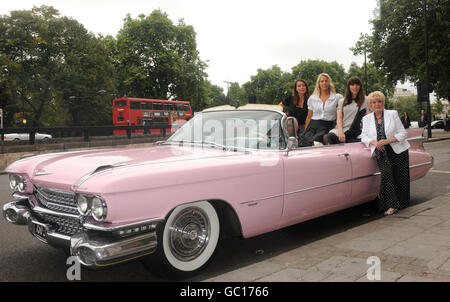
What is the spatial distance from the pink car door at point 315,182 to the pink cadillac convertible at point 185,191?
0.01 metres

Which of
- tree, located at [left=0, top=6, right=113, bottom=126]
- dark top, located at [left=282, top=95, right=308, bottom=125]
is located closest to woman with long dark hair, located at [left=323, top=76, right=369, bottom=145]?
dark top, located at [left=282, top=95, right=308, bottom=125]

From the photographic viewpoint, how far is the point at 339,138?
214 inches

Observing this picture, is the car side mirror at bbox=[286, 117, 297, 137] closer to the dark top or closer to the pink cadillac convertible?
the pink cadillac convertible

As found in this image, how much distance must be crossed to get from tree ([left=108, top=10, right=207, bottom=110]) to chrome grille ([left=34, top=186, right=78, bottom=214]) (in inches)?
1660

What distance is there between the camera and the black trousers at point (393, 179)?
5414 millimetres

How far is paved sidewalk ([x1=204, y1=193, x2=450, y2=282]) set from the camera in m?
3.11

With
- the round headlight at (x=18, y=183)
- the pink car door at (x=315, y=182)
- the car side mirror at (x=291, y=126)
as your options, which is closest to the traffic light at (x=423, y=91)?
the pink car door at (x=315, y=182)

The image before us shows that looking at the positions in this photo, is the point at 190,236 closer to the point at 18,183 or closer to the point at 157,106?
the point at 18,183

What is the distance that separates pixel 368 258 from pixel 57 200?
2.56 metres

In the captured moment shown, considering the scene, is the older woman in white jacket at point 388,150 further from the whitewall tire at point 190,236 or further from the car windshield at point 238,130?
the whitewall tire at point 190,236

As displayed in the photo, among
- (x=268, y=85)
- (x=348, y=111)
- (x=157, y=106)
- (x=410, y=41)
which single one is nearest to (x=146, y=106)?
(x=157, y=106)

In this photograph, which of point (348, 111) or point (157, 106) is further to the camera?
point (157, 106)

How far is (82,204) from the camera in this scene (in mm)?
2996

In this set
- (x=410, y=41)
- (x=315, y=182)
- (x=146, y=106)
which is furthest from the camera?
(x=146, y=106)
